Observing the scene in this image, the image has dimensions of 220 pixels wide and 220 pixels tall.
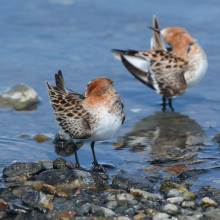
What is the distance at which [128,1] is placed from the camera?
16750mm

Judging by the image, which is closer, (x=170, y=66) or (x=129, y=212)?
(x=129, y=212)

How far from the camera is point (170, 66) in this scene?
1083cm

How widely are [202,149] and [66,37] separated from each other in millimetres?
8059

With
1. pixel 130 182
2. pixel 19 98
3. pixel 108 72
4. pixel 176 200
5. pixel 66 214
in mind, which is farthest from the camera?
pixel 108 72

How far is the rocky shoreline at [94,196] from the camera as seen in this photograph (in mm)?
5219

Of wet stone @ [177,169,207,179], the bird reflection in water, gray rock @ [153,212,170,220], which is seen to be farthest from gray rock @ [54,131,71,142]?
gray rock @ [153,212,170,220]

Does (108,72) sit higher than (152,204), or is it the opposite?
(108,72)

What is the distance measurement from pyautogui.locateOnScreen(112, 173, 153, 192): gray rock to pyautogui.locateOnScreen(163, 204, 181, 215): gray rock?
0.74 m

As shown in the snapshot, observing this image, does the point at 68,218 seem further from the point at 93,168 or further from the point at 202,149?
the point at 202,149

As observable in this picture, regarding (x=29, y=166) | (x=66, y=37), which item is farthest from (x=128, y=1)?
(x=29, y=166)

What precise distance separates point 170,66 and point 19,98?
12.9 ft

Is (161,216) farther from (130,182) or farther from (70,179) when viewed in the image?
(70,179)

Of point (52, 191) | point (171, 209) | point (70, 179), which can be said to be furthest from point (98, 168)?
point (171, 209)

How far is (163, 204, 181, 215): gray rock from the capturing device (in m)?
5.27
